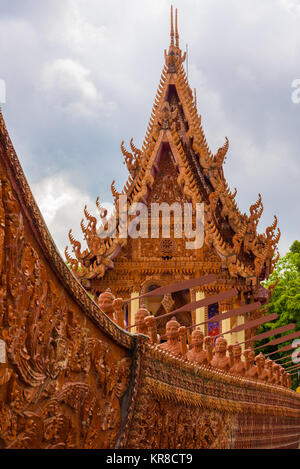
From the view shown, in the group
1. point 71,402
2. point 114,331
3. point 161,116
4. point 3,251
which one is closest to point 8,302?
point 3,251

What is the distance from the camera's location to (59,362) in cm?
369

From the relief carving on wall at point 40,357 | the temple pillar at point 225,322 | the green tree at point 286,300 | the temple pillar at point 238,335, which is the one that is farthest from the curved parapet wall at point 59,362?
the green tree at point 286,300

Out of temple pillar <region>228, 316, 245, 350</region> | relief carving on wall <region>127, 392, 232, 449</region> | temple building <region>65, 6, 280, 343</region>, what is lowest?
relief carving on wall <region>127, 392, 232, 449</region>

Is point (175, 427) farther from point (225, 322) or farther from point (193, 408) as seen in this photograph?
point (225, 322)

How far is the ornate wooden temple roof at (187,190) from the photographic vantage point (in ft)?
54.0

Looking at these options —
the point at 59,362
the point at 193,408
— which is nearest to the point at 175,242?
the point at 193,408

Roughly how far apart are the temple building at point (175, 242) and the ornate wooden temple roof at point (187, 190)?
0.02 m

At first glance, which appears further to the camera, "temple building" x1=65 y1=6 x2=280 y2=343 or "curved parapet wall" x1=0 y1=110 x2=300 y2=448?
"temple building" x1=65 y1=6 x2=280 y2=343

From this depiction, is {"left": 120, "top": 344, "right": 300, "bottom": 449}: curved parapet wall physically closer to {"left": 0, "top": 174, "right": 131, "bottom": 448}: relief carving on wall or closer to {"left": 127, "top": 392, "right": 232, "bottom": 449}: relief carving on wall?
{"left": 127, "top": 392, "right": 232, "bottom": 449}: relief carving on wall

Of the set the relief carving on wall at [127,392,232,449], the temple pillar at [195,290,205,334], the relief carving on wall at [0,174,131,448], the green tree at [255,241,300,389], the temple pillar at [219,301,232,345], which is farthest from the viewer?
the green tree at [255,241,300,389]

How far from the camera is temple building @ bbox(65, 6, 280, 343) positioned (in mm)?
16359

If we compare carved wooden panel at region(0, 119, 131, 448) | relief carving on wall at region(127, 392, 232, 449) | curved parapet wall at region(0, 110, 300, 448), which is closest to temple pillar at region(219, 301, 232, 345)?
relief carving on wall at region(127, 392, 232, 449)

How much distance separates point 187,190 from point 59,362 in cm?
1319

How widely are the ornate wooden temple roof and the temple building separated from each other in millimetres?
24
